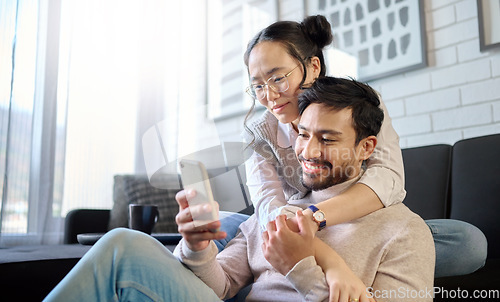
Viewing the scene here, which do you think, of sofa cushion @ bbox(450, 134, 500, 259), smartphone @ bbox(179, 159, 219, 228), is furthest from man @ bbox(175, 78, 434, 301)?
sofa cushion @ bbox(450, 134, 500, 259)

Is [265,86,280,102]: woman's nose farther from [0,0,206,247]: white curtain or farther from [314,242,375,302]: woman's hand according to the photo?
[0,0,206,247]: white curtain

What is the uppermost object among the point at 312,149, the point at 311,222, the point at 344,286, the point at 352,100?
the point at 352,100

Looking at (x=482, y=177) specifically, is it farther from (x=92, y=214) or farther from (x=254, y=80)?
(x=92, y=214)

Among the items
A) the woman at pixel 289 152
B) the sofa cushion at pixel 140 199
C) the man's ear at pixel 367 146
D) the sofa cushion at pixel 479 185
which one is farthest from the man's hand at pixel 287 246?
the sofa cushion at pixel 140 199

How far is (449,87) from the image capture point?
1.91 metres

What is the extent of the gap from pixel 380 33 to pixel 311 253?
1.53 metres

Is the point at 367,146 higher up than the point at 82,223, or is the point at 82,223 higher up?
the point at 367,146

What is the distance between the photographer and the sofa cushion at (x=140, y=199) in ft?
7.66

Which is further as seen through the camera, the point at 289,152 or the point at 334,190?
the point at 289,152

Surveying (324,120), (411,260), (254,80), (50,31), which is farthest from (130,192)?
(411,260)

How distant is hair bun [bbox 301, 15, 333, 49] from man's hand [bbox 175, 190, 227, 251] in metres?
0.73

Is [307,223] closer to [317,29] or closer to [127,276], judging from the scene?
[127,276]

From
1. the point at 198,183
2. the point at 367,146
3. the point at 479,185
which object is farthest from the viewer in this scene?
the point at 479,185

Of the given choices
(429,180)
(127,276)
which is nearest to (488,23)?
(429,180)
